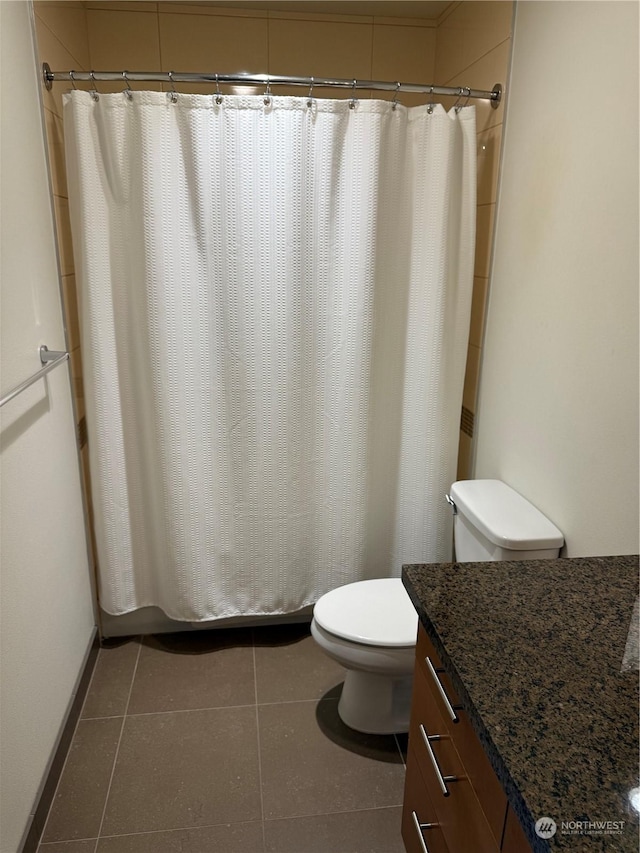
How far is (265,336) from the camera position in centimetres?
194

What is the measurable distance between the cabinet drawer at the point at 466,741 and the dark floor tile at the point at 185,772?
825 millimetres

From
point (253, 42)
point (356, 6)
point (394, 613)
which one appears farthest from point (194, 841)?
point (356, 6)

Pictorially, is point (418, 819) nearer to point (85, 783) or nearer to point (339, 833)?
point (339, 833)

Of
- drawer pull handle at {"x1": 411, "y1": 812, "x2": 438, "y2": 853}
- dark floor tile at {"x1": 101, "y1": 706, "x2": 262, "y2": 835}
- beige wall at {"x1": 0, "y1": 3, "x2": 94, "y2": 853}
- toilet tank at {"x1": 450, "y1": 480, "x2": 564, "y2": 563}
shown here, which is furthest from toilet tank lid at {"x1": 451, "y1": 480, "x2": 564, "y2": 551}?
beige wall at {"x1": 0, "y1": 3, "x2": 94, "y2": 853}

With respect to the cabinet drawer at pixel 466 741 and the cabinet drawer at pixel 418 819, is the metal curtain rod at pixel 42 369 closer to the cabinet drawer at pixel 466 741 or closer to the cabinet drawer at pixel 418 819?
the cabinet drawer at pixel 466 741

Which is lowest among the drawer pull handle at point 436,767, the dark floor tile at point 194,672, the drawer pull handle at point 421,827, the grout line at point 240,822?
the grout line at point 240,822

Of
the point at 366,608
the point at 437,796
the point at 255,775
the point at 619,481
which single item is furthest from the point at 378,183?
the point at 255,775

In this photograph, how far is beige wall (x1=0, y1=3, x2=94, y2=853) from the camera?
4.56 ft

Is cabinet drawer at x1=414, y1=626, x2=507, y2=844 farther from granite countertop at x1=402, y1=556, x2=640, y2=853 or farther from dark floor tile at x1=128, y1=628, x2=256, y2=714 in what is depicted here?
dark floor tile at x1=128, y1=628, x2=256, y2=714

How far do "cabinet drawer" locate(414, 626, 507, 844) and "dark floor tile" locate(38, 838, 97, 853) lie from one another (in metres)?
0.98

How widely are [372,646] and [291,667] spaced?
0.60 meters

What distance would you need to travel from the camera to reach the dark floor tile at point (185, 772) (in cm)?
159

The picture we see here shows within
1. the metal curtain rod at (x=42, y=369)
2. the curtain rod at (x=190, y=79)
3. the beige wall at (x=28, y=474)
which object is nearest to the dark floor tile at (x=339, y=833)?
the beige wall at (x=28, y=474)

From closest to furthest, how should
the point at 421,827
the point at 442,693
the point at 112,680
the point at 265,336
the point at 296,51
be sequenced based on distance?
1. the point at 442,693
2. the point at 421,827
3. the point at 265,336
4. the point at 112,680
5. the point at 296,51
